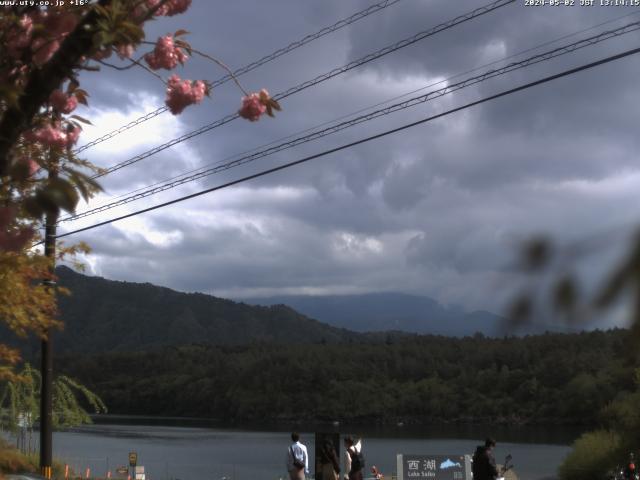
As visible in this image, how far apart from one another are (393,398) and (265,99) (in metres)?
104

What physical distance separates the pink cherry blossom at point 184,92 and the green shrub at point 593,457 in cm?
3281

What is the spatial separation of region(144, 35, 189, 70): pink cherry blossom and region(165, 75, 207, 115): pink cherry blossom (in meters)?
0.29

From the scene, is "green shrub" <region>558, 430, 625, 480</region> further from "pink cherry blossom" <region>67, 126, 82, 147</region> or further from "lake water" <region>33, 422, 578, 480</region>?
"pink cherry blossom" <region>67, 126, 82, 147</region>

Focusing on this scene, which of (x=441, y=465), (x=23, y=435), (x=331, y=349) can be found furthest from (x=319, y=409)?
(x=441, y=465)

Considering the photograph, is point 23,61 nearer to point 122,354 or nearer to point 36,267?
point 36,267

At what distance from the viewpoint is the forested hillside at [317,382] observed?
99.7 m

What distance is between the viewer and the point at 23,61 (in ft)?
15.8

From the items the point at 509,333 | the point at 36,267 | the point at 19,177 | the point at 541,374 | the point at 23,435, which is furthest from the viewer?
the point at 541,374

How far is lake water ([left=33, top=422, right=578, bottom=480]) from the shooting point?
175ft

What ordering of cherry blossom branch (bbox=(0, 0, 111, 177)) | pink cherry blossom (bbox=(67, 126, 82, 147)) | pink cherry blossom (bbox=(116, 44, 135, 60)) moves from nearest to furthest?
1. cherry blossom branch (bbox=(0, 0, 111, 177))
2. pink cherry blossom (bbox=(116, 44, 135, 60))
3. pink cherry blossom (bbox=(67, 126, 82, 147))

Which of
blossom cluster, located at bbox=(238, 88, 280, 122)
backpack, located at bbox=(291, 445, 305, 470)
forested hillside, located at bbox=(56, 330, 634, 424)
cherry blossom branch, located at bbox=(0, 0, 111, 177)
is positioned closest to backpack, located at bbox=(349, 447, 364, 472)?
backpack, located at bbox=(291, 445, 305, 470)

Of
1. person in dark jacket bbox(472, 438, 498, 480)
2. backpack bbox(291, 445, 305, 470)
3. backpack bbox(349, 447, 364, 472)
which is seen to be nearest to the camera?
person in dark jacket bbox(472, 438, 498, 480)

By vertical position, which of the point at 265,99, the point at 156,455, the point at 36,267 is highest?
the point at 265,99

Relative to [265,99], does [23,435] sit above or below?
below
